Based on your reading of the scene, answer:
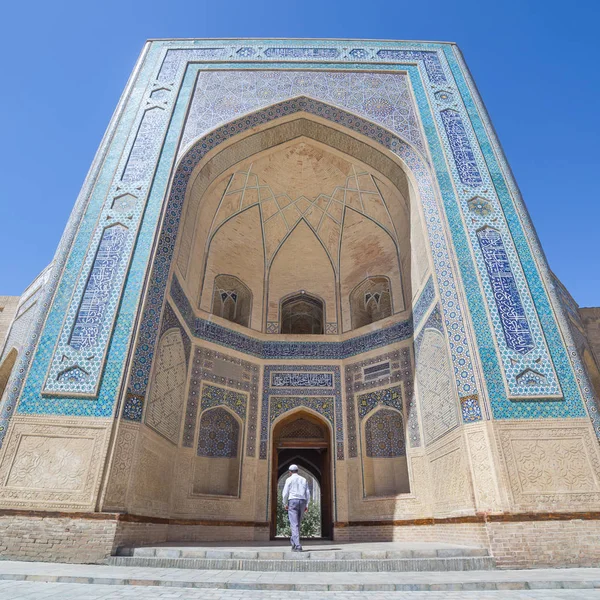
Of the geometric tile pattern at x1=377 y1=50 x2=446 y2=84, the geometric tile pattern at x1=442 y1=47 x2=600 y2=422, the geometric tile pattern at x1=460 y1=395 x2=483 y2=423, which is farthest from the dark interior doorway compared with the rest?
the geometric tile pattern at x1=377 y1=50 x2=446 y2=84

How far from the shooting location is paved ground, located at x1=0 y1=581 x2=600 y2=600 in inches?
86.9

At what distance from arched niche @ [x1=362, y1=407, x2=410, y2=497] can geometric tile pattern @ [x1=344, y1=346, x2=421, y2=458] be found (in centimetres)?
15

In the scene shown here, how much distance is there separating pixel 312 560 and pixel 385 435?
3538 mm

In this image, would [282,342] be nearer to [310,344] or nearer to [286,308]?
[310,344]

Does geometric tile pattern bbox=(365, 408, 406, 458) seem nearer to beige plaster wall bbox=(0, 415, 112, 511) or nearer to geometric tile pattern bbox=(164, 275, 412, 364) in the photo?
geometric tile pattern bbox=(164, 275, 412, 364)

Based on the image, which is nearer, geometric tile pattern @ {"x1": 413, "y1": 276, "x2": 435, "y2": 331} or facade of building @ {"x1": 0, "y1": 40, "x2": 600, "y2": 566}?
facade of building @ {"x1": 0, "y1": 40, "x2": 600, "y2": 566}

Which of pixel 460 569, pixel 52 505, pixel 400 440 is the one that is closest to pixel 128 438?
pixel 52 505

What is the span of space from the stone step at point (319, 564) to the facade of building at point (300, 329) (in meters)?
0.48

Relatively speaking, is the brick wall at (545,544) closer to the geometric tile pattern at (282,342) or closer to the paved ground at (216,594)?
the paved ground at (216,594)

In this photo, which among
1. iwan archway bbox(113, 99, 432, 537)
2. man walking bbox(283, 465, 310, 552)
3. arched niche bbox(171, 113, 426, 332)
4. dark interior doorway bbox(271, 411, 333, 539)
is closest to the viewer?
man walking bbox(283, 465, 310, 552)

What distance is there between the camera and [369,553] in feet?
11.8

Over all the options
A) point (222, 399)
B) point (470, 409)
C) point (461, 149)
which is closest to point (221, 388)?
point (222, 399)

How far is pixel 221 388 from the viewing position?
22.3ft

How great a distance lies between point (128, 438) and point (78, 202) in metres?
3.24
